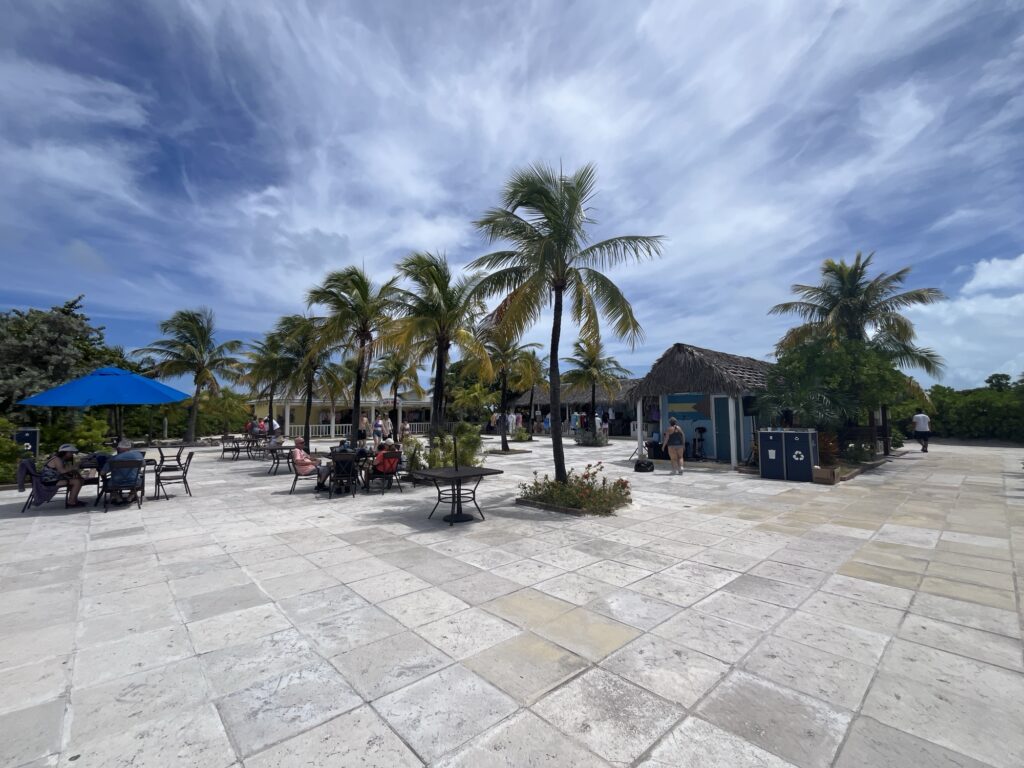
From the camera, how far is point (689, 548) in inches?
236

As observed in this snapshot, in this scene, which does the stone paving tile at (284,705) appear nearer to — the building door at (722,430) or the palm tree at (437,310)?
the palm tree at (437,310)

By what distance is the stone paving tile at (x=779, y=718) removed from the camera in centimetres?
240

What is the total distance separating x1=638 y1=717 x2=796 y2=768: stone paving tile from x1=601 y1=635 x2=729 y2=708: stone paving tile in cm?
25

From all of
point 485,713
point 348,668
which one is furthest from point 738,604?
point 348,668

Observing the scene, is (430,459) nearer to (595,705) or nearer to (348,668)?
(348,668)

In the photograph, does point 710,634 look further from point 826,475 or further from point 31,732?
point 826,475

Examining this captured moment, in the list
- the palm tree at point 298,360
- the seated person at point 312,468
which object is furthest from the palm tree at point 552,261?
the palm tree at point 298,360

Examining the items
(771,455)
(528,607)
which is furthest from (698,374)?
(528,607)

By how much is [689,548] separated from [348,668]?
433 cm

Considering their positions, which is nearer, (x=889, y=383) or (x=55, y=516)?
(x=55, y=516)

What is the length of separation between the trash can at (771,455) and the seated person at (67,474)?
14.6 m

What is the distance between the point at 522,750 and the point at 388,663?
1.21m

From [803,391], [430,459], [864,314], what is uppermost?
[864,314]

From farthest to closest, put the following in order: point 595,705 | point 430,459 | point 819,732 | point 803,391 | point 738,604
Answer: point 803,391
point 430,459
point 738,604
point 595,705
point 819,732
